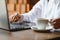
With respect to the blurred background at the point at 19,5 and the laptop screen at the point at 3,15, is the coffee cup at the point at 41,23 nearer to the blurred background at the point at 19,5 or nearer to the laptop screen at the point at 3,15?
the laptop screen at the point at 3,15

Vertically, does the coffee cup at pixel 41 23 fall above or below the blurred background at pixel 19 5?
below

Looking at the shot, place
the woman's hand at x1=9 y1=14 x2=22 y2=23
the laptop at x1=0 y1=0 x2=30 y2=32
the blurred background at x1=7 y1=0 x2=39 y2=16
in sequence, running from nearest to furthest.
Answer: the laptop at x1=0 y1=0 x2=30 y2=32
the woman's hand at x1=9 y1=14 x2=22 y2=23
the blurred background at x1=7 y1=0 x2=39 y2=16

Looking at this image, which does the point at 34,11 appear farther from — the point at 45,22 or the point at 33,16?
the point at 45,22

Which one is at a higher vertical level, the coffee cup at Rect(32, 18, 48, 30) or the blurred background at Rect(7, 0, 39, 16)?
the blurred background at Rect(7, 0, 39, 16)

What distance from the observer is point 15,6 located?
246 centimetres

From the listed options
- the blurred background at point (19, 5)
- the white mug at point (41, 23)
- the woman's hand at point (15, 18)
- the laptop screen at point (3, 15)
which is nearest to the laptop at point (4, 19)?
the laptop screen at point (3, 15)

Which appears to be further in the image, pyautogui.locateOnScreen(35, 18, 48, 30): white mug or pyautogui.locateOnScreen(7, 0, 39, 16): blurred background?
pyautogui.locateOnScreen(7, 0, 39, 16): blurred background

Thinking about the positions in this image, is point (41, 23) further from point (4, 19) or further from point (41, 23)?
point (4, 19)

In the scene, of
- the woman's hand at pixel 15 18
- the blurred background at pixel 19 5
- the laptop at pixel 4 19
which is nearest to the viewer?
the laptop at pixel 4 19

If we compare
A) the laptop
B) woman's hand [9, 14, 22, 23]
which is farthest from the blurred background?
the laptop

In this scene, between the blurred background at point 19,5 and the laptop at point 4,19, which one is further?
the blurred background at point 19,5

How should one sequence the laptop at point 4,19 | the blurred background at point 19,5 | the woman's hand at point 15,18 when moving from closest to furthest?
the laptop at point 4,19 < the woman's hand at point 15,18 < the blurred background at point 19,5

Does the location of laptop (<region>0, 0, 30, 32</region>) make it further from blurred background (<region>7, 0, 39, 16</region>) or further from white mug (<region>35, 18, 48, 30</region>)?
blurred background (<region>7, 0, 39, 16</region>)

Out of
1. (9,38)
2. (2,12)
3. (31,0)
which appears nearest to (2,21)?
(2,12)
